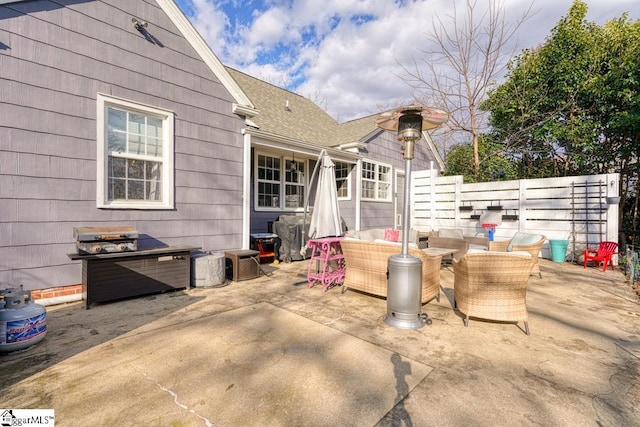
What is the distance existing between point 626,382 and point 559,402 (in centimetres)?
77

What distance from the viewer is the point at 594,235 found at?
6.89 metres

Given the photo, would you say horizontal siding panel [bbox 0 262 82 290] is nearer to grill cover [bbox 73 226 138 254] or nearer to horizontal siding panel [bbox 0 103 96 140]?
grill cover [bbox 73 226 138 254]

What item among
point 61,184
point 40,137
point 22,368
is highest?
point 40,137

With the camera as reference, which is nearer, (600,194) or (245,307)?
(245,307)

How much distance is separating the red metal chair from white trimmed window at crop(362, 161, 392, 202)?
553cm

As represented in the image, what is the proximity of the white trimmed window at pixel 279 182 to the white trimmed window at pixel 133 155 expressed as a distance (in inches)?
114

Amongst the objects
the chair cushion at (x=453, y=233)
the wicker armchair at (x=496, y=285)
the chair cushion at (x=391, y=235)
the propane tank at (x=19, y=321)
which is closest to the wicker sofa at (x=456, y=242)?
the chair cushion at (x=453, y=233)

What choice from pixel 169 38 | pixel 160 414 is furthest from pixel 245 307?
pixel 169 38

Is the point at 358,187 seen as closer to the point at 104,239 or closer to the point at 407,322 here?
the point at 407,322

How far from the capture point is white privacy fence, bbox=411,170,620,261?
6793 mm

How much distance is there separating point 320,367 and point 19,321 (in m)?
2.72

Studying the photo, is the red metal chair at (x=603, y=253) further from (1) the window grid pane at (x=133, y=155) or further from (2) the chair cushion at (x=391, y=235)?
(1) the window grid pane at (x=133, y=155)

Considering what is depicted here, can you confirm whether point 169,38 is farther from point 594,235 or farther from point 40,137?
point 594,235

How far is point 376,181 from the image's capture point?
392 inches
